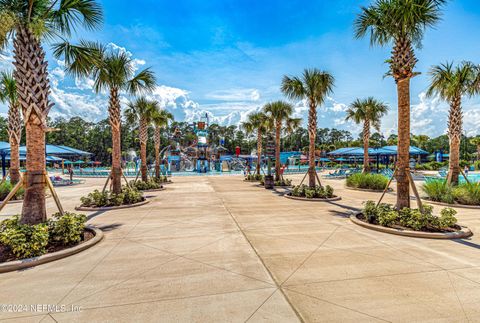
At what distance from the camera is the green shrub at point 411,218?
712 centimetres

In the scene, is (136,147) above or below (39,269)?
above

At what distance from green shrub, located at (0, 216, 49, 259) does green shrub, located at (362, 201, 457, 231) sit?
8260 mm

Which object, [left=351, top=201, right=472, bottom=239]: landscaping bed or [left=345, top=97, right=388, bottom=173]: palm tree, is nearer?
[left=351, top=201, right=472, bottom=239]: landscaping bed

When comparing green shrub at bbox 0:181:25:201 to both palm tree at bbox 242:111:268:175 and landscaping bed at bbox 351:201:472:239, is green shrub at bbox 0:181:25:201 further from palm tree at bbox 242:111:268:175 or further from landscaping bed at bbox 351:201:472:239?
palm tree at bbox 242:111:268:175

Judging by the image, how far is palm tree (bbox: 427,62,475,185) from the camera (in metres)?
13.2

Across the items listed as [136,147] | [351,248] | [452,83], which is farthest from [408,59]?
[136,147]

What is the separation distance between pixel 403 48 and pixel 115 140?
11.9m

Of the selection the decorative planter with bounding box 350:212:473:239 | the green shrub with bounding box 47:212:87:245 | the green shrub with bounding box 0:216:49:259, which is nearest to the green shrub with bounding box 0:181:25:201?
the green shrub with bounding box 47:212:87:245

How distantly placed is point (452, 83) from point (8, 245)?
18.0 m

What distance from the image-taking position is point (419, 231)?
6.99 meters

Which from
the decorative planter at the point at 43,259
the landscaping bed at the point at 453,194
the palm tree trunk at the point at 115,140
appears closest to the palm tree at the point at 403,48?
the landscaping bed at the point at 453,194

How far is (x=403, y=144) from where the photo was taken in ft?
27.4

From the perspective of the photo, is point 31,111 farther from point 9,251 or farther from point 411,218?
point 411,218

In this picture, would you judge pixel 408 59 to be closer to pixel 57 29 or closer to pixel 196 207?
pixel 196 207
